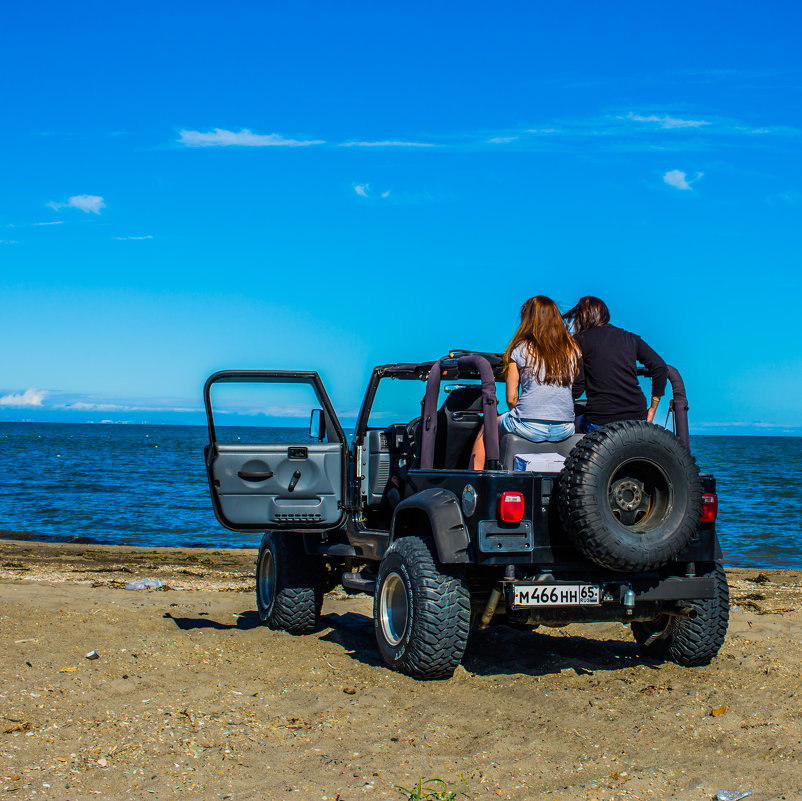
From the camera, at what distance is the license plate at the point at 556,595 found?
4824mm

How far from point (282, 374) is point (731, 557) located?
12359 mm

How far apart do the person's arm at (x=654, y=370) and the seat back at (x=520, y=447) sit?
2.30 ft

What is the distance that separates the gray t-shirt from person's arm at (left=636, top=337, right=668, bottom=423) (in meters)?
0.67

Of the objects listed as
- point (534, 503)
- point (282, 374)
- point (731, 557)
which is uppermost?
point (282, 374)

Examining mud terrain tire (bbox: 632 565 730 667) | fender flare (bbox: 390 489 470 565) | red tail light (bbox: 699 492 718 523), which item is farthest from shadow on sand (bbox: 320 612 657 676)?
red tail light (bbox: 699 492 718 523)

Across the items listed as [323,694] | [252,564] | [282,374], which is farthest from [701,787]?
[252,564]

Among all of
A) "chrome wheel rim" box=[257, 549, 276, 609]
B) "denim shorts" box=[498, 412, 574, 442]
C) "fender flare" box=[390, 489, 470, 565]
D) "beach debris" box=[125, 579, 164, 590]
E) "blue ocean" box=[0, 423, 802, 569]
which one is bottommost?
"blue ocean" box=[0, 423, 802, 569]

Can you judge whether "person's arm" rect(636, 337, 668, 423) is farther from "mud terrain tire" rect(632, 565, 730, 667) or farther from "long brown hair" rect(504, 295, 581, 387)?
"mud terrain tire" rect(632, 565, 730, 667)

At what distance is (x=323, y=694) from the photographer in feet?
16.6

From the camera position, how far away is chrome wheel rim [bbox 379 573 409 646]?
5.55 meters

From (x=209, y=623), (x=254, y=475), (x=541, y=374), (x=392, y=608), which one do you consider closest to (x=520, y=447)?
(x=541, y=374)

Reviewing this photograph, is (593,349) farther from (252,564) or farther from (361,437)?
(252,564)

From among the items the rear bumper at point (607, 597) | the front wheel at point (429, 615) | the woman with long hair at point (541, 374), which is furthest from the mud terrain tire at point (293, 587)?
the woman with long hair at point (541, 374)

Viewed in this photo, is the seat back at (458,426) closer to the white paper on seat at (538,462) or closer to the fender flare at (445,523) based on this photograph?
the fender flare at (445,523)
